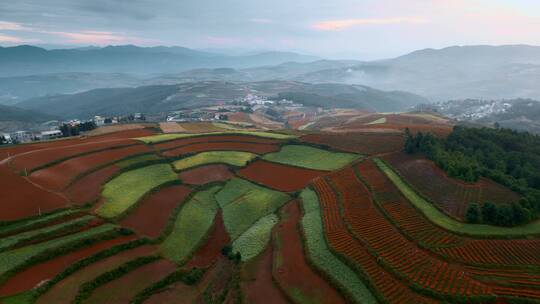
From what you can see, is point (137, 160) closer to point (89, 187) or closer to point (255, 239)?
point (89, 187)

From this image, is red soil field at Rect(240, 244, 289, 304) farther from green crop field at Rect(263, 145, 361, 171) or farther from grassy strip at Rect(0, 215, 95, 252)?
green crop field at Rect(263, 145, 361, 171)

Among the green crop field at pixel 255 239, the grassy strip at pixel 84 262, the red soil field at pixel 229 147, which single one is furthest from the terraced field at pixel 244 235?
the red soil field at pixel 229 147

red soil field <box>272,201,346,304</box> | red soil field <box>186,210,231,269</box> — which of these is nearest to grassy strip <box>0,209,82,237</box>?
red soil field <box>186,210,231,269</box>

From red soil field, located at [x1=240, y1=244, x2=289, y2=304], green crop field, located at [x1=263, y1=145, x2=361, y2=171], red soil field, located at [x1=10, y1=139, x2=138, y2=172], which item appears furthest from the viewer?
green crop field, located at [x1=263, y1=145, x2=361, y2=171]

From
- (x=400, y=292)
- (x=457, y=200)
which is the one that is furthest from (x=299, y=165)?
(x=400, y=292)

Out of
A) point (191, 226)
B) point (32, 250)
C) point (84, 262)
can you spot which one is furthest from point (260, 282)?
point (32, 250)

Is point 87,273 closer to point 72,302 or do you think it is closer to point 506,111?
point 72,302

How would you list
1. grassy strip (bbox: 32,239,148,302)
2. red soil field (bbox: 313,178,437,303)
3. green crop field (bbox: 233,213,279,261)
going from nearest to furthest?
red soil field (bbox: 313,178,437,303) < grassy strip (bbox: 32,239,148,302) < green crop field (bbox: 233,213,279,261)
